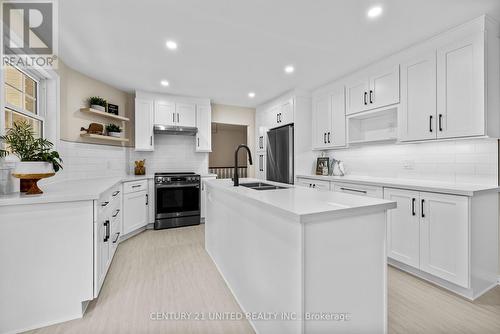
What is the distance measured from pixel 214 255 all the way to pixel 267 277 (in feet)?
4.42

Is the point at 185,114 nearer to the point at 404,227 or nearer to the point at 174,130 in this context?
the point at 174,130

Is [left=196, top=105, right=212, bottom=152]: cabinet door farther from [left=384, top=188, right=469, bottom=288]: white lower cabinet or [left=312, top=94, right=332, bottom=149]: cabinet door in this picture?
[left=384, top=188, right=469, bottom=288]: white lower cabinet

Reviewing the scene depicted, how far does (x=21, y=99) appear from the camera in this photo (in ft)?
7.17

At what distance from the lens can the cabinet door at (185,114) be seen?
14.0ft

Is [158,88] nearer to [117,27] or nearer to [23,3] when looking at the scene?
[117,27]

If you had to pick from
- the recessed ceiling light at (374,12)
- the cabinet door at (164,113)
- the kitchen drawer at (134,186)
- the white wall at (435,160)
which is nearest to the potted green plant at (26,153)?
the kitchen drawer at (134,186)

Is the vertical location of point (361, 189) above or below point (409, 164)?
below

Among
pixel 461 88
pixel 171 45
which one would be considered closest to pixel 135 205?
pixel 171 45

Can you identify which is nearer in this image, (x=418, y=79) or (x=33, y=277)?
(x=33, y=277)

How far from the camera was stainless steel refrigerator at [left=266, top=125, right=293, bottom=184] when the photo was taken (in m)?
3.95

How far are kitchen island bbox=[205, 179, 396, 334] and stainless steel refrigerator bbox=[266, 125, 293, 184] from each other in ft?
8.24

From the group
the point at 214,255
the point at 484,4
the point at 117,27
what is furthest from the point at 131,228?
the point at 484,4

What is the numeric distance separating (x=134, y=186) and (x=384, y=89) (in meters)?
3.79

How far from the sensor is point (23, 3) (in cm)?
186
